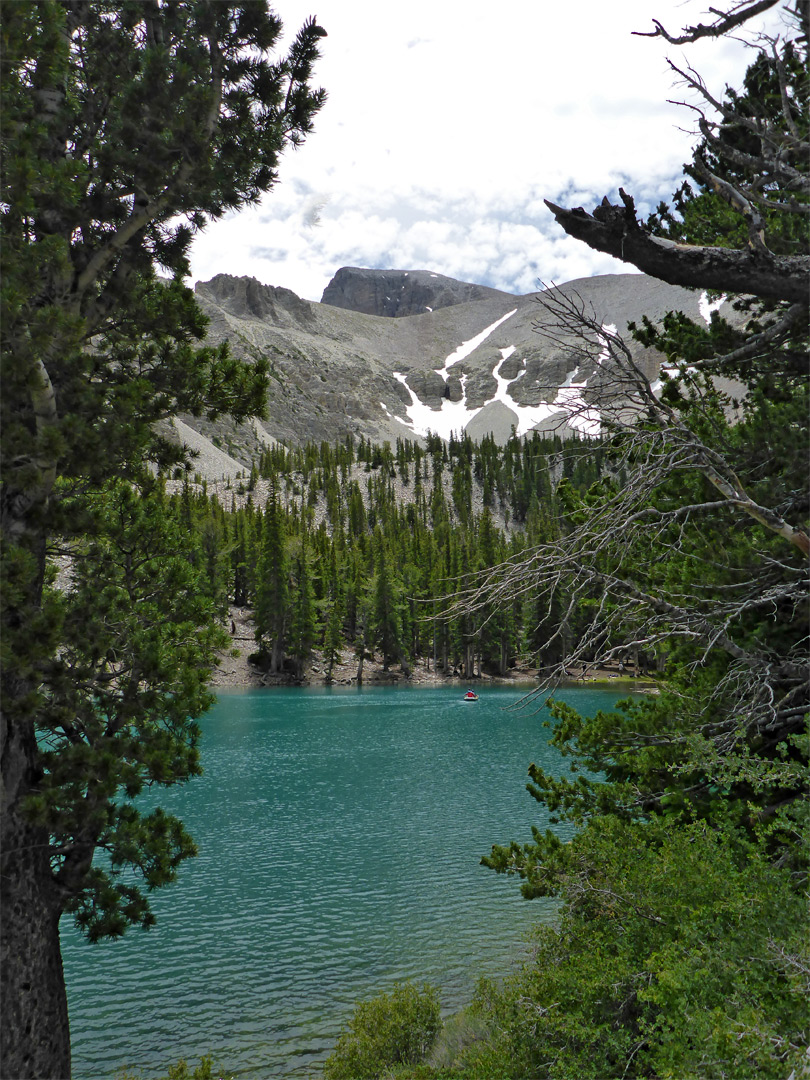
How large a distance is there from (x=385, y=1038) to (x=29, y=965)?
3829 millimetres

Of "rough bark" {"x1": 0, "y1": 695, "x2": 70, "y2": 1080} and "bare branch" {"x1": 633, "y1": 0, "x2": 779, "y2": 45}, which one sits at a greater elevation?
"bare branch" {"x1": 633, "y1": 0, "x2": 779, "y2": 45}

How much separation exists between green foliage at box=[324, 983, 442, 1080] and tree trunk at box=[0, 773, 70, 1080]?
2.74 metres

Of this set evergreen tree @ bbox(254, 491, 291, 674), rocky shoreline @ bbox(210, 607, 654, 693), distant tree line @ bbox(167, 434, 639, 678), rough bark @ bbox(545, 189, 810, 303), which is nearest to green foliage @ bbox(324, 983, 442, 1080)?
rough bark @ bbox(545, 189, 810, 303)

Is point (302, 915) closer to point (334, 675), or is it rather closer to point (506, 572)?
point (506, 572)

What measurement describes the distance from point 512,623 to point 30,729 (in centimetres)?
6478

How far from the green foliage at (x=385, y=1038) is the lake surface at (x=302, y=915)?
4.05 feet

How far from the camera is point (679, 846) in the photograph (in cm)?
560

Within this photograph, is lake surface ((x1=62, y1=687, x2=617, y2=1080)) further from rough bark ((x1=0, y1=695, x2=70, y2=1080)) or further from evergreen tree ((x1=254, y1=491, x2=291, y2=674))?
evergreen tree ((x1=254, y1=491, x2=291, y2=674))

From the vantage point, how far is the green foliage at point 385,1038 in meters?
6.96

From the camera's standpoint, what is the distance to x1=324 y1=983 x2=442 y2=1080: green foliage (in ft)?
22.8

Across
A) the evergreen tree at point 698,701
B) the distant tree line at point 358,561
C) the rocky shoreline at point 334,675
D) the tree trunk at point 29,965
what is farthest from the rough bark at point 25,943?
the rocky shoreline at point 334,675

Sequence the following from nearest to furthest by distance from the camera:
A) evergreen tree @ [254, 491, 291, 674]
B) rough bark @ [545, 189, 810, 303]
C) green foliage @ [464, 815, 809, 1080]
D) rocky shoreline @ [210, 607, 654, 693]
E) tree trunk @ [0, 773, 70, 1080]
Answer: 1. green foliage @ [464, 815, 809, 1080]
2. rough bark @ [545, 189, 810, 303]
3. tree trunk @ [0, 773, 70, 1080]
4. rocky shoreline @ [210, 607, 654, 693]
5. evergreen tree @ [254, 491, 291, 674]

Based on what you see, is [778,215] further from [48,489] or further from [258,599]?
[258,599]

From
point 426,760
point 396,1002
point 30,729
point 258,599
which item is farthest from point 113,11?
point 258,599
